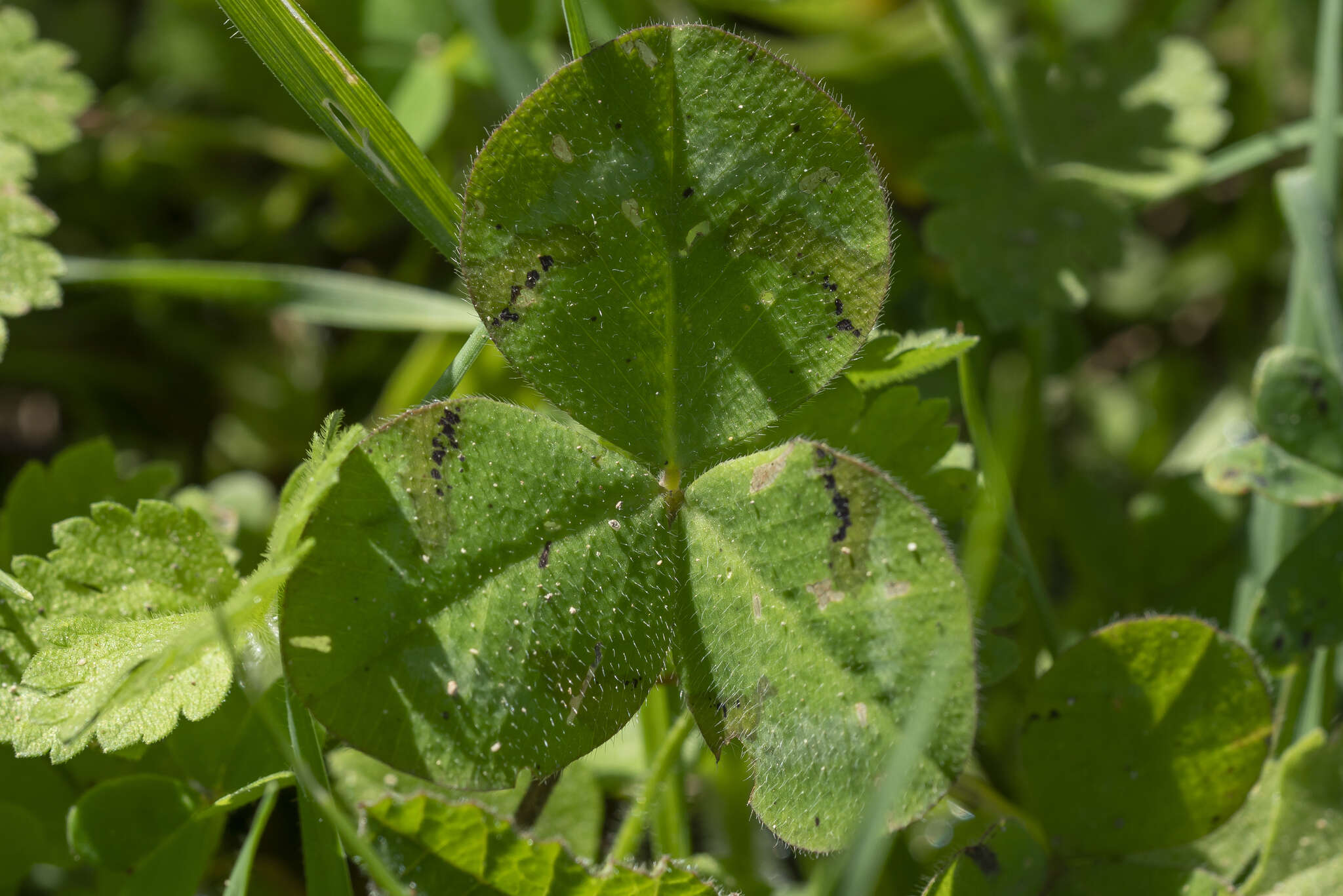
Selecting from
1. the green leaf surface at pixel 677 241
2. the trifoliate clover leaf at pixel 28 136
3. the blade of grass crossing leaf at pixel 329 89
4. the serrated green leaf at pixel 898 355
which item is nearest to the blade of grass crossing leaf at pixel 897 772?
the green leaf surface at pixel 677 241

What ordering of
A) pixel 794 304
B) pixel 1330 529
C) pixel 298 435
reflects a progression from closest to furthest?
pixel 794 304 → pixel 1330 529 → pixel 298 435

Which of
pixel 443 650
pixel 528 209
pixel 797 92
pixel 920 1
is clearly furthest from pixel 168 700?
pixel 920 1

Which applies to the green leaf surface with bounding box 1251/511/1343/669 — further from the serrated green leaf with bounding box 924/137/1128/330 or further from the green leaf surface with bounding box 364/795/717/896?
the green leaf surface with bounding box 364/795/717/896

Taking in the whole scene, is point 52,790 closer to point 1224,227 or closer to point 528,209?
point 528,209

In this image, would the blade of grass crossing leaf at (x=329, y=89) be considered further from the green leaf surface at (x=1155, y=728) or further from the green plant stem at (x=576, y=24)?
the green leaf surface at (x=1155, y=728)

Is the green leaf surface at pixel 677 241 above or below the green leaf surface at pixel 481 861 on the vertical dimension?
above

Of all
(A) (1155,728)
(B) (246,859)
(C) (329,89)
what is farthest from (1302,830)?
(C) (329,89)

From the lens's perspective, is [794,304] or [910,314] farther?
[910,314]
